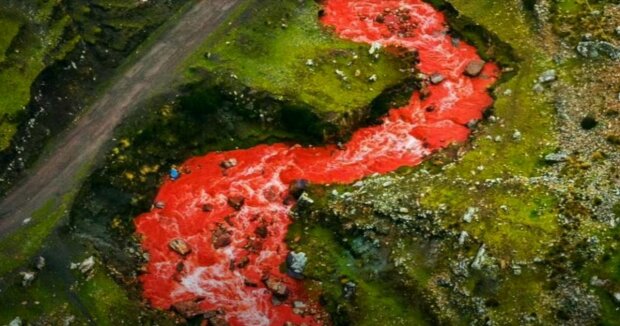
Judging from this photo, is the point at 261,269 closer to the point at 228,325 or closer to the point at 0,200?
the point at 228,325

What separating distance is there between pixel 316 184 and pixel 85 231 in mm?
19149

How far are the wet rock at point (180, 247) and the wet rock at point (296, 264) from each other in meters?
8.40

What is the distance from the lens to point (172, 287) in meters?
52.8

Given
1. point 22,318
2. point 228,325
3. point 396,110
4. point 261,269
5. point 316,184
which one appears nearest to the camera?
point 22,318

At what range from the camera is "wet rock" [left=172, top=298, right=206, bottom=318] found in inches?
1989

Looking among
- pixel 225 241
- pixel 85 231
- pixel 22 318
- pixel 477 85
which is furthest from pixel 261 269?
pixel 477 85

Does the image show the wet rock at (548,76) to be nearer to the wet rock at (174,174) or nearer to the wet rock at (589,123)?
the wet rock at (589,123)

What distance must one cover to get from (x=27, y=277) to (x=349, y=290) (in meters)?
23.7

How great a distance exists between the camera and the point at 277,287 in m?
51.9

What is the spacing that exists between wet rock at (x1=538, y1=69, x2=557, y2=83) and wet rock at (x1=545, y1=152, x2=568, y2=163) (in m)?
A: 9.31

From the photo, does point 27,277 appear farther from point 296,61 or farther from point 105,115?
point 296,61

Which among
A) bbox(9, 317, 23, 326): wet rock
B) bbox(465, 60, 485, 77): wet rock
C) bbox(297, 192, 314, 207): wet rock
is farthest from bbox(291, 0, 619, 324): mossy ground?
bbox(9, 317, 23, 326): wet rock

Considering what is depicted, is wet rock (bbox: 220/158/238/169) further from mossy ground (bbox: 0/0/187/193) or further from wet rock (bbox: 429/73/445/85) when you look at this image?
wet rock (bbox: 429/73/445/85)

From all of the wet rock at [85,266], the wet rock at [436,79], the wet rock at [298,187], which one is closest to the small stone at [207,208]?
the wet rock at [298,187]
